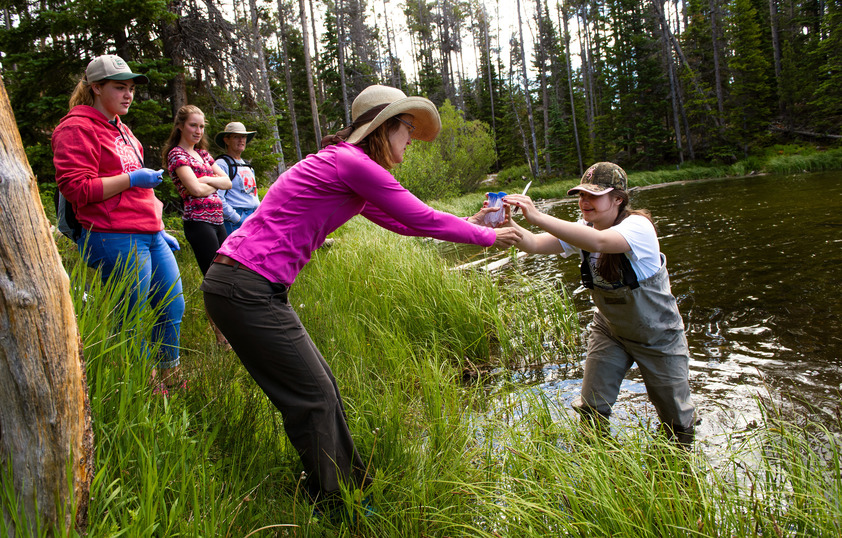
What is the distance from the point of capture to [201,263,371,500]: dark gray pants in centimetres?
225

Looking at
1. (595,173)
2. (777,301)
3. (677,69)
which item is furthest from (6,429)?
(677,69)

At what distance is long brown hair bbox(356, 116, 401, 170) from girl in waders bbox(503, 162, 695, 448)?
2.82 ft

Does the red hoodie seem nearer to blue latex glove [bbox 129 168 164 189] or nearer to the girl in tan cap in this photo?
blue latex glove [bbox 129 168 164 189]

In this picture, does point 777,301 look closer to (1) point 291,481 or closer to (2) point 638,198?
(1) point 291,481

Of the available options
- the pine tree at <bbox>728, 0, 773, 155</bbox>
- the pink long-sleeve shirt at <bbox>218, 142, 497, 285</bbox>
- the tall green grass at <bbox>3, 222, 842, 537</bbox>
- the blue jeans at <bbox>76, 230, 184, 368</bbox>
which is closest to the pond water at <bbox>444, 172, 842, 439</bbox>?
the tall green grass at <bbox>3, 222, 842, 537</bbox>

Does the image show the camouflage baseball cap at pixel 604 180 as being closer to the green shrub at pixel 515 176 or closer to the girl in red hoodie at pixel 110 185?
the girl in red hoodie at pixel 110 185

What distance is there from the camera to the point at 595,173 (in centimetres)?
321

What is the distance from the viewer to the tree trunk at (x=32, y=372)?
59.6 inches

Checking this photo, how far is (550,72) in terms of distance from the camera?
49.8 metres

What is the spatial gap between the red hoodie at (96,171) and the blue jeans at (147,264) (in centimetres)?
7

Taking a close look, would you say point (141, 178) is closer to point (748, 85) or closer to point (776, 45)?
point (748, 85)

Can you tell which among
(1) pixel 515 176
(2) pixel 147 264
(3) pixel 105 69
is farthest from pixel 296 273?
(1) pixel 515 176

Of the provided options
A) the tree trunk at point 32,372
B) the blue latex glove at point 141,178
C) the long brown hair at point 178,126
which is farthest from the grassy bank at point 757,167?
the tree trunk at point 32,372

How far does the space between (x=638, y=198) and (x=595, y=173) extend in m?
21.6
